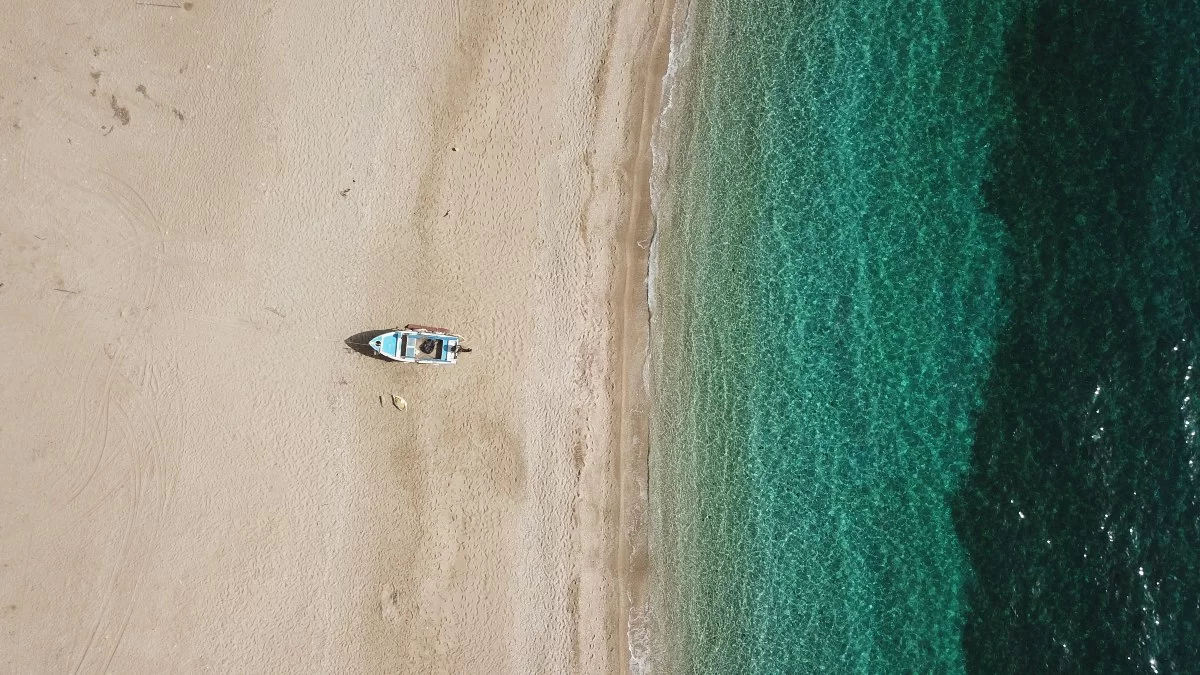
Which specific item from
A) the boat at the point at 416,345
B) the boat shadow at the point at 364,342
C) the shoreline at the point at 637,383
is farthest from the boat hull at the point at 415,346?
the shoreline at the point at 637,383

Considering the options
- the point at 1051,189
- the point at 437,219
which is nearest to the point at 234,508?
the point at 437,219

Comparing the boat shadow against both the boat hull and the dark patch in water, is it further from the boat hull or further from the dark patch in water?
the dark patch in water

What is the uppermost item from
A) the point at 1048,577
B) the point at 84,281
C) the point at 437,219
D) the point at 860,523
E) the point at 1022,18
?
the point at 1022,18

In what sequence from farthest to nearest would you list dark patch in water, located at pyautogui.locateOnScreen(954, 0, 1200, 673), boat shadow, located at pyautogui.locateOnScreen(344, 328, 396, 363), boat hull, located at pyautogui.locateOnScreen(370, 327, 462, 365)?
1. boat shadow, located at pyautogui.locateOnScreen(344, 328, 396, 363)
2. dark patch in water, located at pyautogui.locateOnScreen(954, 0, 1200, 673)
3. boat hull, located at pyautogui.locateOnScreen(370, 327, 462, 365)

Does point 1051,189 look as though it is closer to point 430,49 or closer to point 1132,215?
point 1132,215

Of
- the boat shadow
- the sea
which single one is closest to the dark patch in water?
the sea
